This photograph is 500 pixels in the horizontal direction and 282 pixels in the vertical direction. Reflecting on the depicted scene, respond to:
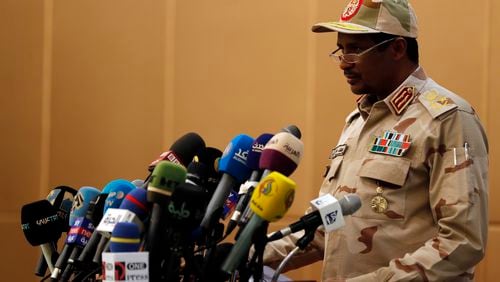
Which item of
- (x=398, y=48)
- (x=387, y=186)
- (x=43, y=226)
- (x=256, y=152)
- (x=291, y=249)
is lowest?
(x=291, y=249)

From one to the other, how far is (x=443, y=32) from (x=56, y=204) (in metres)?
1.90

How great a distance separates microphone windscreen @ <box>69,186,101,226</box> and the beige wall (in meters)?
1.67

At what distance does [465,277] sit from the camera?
6.92 ft

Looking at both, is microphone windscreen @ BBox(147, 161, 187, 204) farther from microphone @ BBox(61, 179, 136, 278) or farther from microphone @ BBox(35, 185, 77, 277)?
microphone @ BBox(35, 185, 77, 277)

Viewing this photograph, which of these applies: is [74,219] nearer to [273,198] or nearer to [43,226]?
[43,226]

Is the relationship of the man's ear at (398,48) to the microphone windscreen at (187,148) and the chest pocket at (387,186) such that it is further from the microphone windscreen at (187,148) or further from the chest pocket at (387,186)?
the microphone windscreen at (187,148)

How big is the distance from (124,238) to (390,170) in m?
0.88

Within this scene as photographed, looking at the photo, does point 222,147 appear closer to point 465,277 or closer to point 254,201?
point 465,277

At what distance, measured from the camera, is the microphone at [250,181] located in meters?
1.79

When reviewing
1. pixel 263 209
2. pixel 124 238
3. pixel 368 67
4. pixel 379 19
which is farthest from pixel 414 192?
pixel 124 238

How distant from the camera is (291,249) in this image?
234 centimetres

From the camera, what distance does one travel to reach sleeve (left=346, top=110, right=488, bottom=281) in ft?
6.56

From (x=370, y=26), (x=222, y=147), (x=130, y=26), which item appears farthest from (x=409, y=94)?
(x=130, y=26)

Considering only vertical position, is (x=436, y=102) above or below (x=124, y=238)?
above
